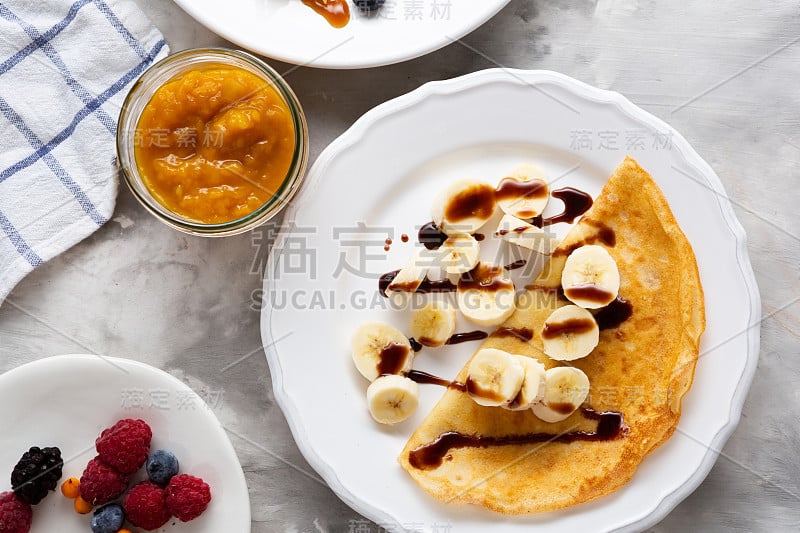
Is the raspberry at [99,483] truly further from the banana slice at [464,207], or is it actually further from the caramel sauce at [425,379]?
the banana slice at [464,207]

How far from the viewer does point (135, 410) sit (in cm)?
224

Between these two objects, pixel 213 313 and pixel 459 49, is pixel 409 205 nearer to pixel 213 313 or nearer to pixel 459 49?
pixel 459 49

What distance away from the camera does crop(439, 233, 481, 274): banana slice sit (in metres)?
2.21

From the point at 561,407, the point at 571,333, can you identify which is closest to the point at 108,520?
the point at 561,407

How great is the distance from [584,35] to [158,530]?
6.97 ft

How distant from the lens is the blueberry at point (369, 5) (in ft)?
7.36

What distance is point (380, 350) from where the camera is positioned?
222 cm

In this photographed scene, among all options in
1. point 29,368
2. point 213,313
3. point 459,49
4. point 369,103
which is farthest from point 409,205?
point 29,368

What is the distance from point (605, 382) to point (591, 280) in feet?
1.07

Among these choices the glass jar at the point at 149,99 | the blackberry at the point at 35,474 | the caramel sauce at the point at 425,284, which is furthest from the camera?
the caramel sauce at the point at 425,284

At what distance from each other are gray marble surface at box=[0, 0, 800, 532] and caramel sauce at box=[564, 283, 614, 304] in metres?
0.62

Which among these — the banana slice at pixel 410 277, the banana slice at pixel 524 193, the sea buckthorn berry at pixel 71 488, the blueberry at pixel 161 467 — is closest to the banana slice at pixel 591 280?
the banana slice at pixel 524 193

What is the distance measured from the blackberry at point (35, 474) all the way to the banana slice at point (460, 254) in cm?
134

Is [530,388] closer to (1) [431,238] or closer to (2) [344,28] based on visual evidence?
(1) [431,238]
